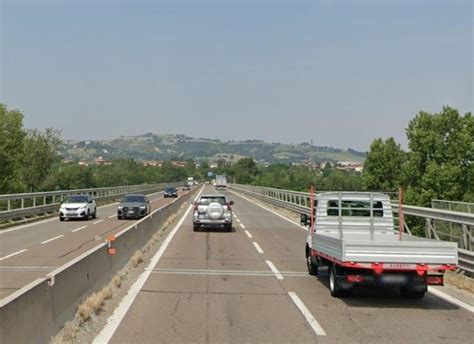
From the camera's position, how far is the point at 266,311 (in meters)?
9.91

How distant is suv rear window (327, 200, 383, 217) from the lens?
13898 mm

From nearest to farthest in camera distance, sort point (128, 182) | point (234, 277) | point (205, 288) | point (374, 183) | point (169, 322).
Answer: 1. point (169, 322)
2. point (205, 288)
3. point (234, 277)
4. point (374, 183)
5. point (128, 182)

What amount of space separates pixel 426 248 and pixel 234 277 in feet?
15.8

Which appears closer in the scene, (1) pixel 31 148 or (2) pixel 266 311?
(2) pixel 266 311

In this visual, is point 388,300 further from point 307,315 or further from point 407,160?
point 407,160

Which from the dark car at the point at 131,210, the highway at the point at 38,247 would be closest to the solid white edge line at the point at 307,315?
the highway at the point at 38,247

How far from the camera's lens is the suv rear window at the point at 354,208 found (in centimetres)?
1390

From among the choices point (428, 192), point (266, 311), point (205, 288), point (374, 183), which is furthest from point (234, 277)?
point (374, 183)

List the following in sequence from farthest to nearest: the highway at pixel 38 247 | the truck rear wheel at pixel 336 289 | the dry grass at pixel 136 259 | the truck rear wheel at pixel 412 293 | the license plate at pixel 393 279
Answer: the dry grass at pixel 136 259 → the highway at pixel 38 247 → the truck rear wheel at pixel 412 293 → the truck rear wheel at pixel 336 289 → the license plate at pixel 393 279

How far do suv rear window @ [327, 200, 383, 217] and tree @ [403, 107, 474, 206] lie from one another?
55055 millimetres

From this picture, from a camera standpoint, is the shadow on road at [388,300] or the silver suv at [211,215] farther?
the silver suv at [211,215]

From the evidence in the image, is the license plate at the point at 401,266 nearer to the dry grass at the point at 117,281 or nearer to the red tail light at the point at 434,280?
the red tail light at the point at 434,280

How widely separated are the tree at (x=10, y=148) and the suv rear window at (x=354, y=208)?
56696mm

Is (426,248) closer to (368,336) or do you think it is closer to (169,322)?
(368,336)
